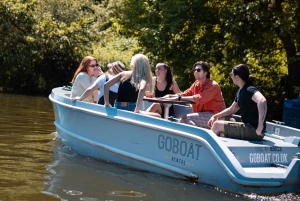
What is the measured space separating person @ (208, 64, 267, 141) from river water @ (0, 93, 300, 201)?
900mm

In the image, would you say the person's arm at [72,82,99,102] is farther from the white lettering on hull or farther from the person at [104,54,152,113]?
the white lettering on hull

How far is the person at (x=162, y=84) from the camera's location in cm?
941

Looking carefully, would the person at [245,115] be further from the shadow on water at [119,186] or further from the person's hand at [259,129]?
the shadow on water at [119,186]

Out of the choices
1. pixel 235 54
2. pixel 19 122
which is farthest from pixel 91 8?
pixel 19 122

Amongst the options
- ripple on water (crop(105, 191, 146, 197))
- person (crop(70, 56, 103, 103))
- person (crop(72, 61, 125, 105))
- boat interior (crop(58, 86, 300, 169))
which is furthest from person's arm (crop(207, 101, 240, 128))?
person (crop(70, 56, 103, 103))

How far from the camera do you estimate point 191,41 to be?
19547mm

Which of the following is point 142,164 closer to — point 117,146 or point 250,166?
point 117,146

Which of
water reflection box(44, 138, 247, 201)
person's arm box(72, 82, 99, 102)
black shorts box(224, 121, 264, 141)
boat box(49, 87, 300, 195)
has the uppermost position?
person's arm box(72, 82, 99, 102)

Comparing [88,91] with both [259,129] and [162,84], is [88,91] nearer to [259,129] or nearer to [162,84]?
[162,84]

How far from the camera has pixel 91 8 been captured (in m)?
39.2

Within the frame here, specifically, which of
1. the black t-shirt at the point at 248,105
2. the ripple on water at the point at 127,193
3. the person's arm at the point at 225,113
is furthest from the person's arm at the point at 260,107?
the ripple on water at the point at 127,193

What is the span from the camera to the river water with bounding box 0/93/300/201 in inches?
272

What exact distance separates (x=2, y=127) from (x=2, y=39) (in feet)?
44.0

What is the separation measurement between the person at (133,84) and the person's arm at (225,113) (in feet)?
3.13
